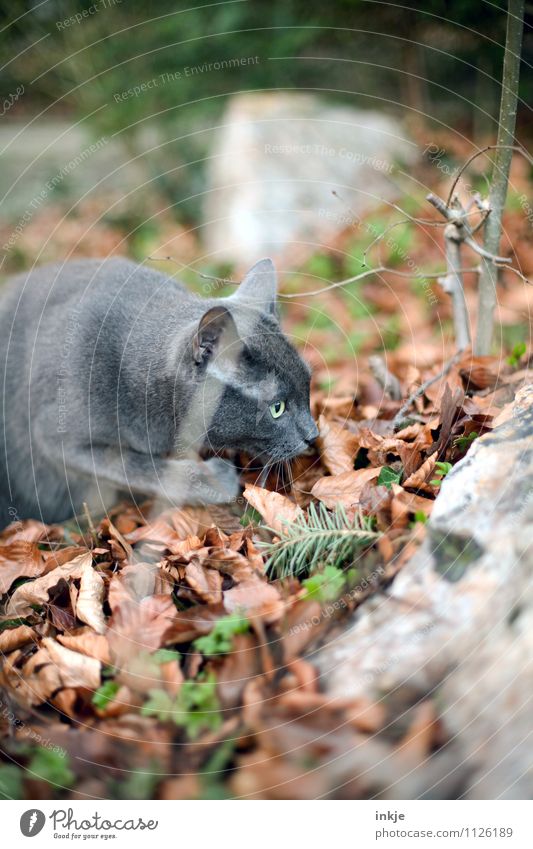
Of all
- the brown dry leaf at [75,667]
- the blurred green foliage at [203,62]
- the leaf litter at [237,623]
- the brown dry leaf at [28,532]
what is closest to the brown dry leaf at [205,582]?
the leaf litter at [237,623]

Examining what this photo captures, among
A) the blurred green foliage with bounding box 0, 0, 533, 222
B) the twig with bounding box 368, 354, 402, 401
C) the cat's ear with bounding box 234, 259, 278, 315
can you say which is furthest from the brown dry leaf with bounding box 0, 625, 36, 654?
the blurred green foliage with bounding box 0, 0, 533, 222

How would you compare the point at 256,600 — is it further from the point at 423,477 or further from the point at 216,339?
the point at 216,339

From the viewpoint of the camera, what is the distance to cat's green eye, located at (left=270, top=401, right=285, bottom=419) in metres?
2.73

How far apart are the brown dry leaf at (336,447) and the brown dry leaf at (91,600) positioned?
1017 mm

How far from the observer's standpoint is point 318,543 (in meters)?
2.17

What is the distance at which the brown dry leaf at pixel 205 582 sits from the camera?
220cm

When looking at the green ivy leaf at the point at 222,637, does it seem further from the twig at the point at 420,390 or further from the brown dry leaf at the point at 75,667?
the twig at the point at 420,390

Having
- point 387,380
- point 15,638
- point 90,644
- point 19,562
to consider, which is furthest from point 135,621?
point 387,380

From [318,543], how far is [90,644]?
0.81 meters

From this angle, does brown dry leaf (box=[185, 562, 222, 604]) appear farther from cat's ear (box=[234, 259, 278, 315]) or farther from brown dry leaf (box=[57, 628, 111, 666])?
cat's ear (box=[234, 259, 278, 315])

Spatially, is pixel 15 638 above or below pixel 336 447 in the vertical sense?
below

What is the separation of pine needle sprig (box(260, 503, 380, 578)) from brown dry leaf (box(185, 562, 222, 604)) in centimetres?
19

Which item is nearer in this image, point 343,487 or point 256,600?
point 256,600

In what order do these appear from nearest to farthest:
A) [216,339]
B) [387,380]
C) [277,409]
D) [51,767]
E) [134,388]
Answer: [51,767] < [216,339] < [277,409] < [134,388] < [387,380]
